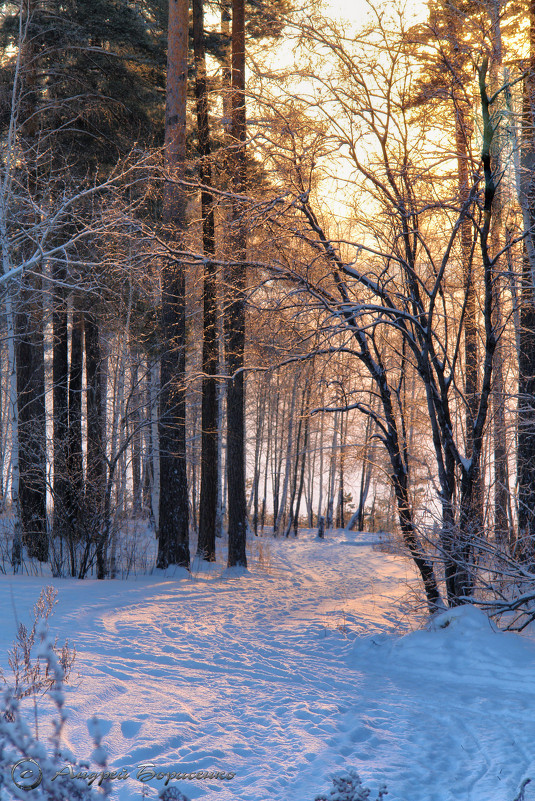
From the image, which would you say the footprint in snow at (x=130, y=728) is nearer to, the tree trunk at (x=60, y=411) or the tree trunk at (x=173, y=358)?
the tree trunk at (x=60, y=411)

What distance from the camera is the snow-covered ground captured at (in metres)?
3.31

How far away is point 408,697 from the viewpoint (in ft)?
15.5

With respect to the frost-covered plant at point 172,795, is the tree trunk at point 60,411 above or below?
above

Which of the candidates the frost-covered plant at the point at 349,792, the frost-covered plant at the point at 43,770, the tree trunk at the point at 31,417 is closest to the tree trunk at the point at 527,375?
the frost-covered plant at the point at 349,792

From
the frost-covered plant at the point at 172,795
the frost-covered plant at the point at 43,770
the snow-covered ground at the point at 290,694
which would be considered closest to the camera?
the frost-covered plant at the point at 43,770

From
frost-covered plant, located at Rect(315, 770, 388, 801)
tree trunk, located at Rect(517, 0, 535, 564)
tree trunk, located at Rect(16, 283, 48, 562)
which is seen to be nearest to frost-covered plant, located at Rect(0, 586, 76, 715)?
frost-covered plant, located at Rect(315, 770, 388, 801)

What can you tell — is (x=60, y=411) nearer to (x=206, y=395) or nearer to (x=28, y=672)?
(x=206, y=395)

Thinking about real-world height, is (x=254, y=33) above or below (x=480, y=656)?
above

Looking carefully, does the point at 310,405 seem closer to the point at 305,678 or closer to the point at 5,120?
the point at 305,678

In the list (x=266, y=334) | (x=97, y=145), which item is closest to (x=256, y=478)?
(x=97, y=145)

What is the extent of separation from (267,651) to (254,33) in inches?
481

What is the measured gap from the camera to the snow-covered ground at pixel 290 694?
3.31 meters

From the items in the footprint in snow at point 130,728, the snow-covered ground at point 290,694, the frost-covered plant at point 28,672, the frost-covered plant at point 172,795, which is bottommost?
the snow-covered ground at point 290,694

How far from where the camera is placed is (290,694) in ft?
15.1
